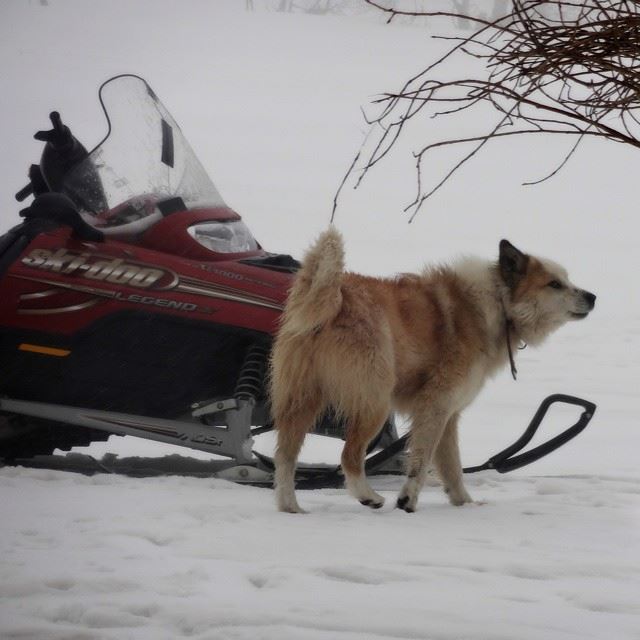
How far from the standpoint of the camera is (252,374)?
5.32m

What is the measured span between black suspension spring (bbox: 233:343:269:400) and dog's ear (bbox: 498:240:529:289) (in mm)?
1299

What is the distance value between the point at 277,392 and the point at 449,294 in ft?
3.58

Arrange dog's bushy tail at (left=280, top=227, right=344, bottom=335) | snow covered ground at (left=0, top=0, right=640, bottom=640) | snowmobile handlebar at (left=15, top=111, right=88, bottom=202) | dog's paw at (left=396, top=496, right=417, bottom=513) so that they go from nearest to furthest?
1. snow covered ground at (left=0, top=0, right=640, bottom=640)
2. dog's bushy tail at (left=280, top=227, right=344, bottom=335)
3. dog's paw at (left=396, top=496, right=417, bottom=513)
4. snowmobile handlebar at (left=15, top=111, right=88, bottom=202)

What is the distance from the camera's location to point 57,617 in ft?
9.90

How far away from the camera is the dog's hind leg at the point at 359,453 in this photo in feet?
15.2

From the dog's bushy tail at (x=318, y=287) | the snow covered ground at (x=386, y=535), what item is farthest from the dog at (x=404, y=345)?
the snow covered ground at (x=386, y=535)

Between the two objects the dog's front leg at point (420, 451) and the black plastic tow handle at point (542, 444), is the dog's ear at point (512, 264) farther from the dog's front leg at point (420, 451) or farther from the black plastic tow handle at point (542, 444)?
the dog's front leg at point (420, 451)

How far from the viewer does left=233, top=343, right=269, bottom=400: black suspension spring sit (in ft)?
17.3

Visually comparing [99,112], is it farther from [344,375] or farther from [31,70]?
[344,375]

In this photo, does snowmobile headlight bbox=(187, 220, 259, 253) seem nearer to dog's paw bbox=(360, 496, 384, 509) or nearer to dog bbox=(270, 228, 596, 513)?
dog bbox=(270, 228, 596, 513)

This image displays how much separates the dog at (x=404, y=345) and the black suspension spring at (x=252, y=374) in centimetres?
44

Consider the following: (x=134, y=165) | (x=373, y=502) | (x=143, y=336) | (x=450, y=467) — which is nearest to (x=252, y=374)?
(x=143, y=336)

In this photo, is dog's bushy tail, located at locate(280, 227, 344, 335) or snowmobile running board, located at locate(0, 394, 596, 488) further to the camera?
snowmobile running board, located at locate(0, 394, 596, 488)

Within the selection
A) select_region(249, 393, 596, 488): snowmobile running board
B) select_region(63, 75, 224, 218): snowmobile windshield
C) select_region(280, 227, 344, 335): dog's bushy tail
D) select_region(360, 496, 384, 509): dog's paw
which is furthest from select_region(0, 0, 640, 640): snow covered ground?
select_region(63, 75, 224, 218): snowmobile windshield
